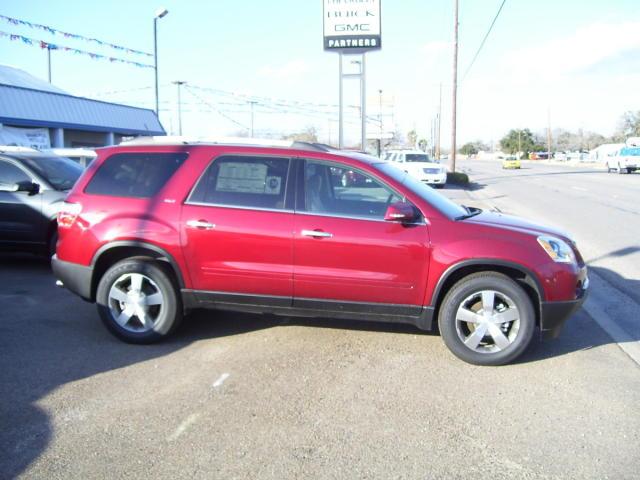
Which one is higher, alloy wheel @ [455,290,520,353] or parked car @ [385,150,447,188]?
parked car @ [385,150,447,188]

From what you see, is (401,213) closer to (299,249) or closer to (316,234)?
(316,234)

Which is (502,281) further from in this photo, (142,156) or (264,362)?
(142,156)

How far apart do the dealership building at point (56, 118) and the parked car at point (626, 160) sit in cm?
3346

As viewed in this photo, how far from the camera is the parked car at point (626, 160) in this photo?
41594mm

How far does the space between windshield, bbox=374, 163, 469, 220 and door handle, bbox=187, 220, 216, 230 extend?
5.09 ft

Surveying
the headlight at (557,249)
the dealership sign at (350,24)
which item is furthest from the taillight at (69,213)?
the dealership sign at (350,24)

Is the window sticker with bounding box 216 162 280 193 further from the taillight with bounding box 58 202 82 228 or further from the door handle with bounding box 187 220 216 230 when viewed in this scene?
the taillight with bounding box 58 202 82 228

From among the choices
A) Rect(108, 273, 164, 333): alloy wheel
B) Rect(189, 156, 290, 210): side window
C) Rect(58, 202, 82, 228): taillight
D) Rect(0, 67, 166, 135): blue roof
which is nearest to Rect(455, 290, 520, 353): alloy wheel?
Rect(189, 156, 290, 210): side window

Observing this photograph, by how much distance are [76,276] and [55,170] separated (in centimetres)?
428

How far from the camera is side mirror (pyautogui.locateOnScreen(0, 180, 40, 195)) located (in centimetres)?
780

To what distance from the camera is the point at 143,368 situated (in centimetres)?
452

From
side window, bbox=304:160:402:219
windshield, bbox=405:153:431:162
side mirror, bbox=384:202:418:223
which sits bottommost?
side mirror, bbox=384:202:418:223

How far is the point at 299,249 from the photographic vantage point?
186 inches

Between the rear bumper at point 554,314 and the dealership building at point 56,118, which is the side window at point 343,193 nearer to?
the rear bumper at point 554,314
